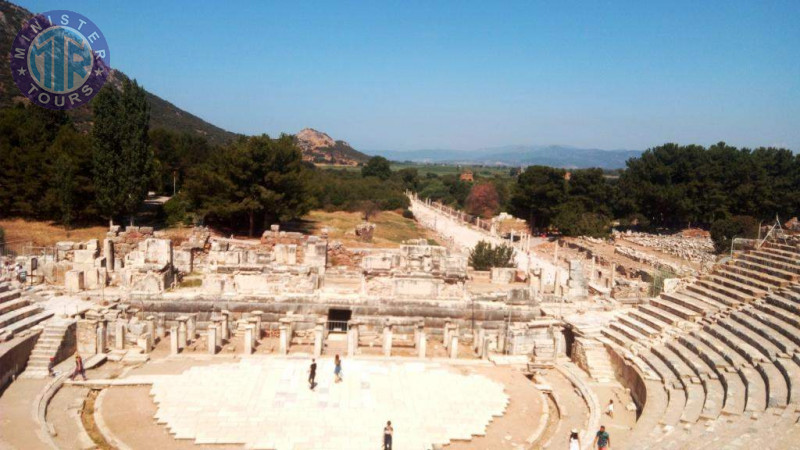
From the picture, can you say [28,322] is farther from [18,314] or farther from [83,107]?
[83,107]

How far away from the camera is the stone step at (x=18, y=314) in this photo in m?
17.5

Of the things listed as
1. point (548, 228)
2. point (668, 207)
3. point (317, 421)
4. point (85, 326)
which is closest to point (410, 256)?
point (317, 421)

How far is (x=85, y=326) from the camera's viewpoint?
722 inches

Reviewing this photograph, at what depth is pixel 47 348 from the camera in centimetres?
1720

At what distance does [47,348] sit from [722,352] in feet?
64.2

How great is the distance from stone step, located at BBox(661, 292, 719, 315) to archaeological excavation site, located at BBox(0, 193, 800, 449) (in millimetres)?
116

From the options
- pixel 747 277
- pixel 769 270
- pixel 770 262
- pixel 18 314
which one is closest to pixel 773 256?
pixel 770 262

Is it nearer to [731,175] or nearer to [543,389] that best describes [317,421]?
[543,389]

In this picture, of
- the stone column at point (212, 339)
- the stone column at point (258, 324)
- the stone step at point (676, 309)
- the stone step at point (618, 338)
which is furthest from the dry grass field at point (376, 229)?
the stone step at point (676, 309)

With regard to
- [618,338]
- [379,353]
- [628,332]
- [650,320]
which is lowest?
[379,353]

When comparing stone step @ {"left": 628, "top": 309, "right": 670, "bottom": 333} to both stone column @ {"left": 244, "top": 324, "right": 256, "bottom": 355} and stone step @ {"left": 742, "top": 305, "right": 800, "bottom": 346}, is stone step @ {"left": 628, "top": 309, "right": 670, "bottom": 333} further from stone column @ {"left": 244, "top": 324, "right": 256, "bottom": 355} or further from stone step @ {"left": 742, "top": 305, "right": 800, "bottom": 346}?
stone column @ {"left": 244, "top": 324, "right": 256, "bottom": 355}

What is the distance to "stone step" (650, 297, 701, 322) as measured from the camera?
1903 centimetres

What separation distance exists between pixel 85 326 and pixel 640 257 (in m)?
34.5

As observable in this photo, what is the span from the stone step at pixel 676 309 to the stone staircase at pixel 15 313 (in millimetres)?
21054
